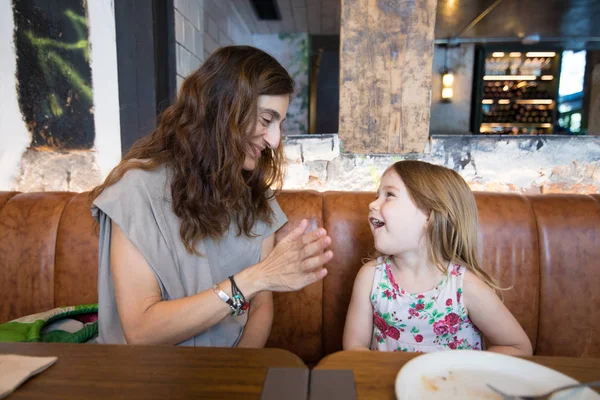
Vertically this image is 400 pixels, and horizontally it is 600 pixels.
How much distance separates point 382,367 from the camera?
619mm

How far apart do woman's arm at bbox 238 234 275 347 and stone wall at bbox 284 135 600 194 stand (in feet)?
2.28

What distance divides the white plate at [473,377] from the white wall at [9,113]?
2.30m

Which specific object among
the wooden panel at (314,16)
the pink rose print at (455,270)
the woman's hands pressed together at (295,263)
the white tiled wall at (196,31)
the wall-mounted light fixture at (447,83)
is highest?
the wooden panel at (314,16)

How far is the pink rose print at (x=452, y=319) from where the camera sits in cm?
120

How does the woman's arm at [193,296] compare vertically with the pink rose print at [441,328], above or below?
above

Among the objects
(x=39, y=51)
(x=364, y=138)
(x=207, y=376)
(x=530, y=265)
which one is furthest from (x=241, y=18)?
(x=207, y=376)

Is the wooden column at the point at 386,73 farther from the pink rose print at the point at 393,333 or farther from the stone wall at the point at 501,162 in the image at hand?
the pink rose print at the point at 393,333

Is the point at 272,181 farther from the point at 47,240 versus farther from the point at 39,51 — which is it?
the point at 39,51

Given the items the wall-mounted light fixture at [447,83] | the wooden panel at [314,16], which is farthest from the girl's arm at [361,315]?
the wall-mounted light fixture at [447,83]

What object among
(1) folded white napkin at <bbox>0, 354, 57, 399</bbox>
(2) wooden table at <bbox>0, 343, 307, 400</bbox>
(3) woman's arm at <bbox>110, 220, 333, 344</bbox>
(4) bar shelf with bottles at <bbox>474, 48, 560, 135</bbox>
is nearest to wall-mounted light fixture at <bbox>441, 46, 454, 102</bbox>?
(4) bar shelf with bottles at <bbox>474, 48, 560, 135</bbox>

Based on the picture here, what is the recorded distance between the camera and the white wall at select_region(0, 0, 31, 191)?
6.55ft

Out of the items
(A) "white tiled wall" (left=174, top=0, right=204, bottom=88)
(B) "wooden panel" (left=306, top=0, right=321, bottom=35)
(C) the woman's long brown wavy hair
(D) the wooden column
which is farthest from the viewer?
(B) "wooden panel" (left=306, top=0, right=321, bottom=35)

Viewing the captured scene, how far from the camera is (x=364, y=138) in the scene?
1.86 meters

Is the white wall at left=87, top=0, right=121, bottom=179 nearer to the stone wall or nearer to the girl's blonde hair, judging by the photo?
the stone wall
